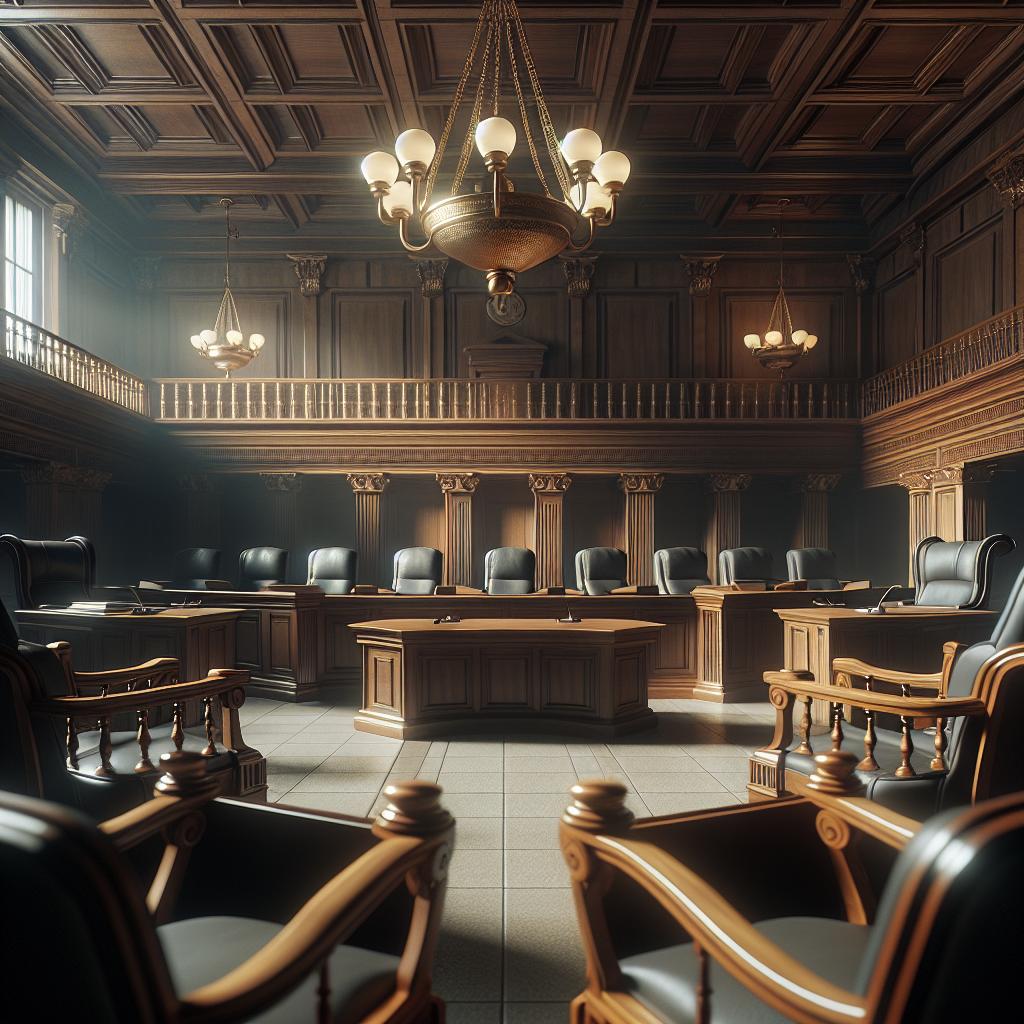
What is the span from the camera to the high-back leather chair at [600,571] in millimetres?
7961

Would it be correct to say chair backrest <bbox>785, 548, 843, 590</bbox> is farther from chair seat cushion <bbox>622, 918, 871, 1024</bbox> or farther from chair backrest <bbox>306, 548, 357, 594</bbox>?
chair seat cushion <bbox>622, 918, 871, 1024</bbox>

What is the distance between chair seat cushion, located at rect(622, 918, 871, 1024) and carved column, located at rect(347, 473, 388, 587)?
32.4 ft

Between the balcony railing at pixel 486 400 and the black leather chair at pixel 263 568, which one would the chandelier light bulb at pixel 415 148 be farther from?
the balcony railing at pixel 486 400

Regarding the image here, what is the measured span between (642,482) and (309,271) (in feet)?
20.2

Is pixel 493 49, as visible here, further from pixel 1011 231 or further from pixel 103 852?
pixel 103 852

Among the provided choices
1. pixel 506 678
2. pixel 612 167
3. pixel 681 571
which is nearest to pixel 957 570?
pixel 681 571

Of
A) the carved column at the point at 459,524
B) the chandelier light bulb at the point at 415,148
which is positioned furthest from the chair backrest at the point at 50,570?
the carved column at the point at 459,524

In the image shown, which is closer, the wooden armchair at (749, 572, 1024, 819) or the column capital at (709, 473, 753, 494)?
the wooden armchair at (749, 572, 1024, 819)

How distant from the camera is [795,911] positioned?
66.2 inches

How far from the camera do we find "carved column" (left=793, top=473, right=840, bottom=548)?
1137 cm

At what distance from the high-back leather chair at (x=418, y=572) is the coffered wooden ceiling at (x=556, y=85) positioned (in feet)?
16.4

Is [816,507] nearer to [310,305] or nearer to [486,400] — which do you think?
[486,400]

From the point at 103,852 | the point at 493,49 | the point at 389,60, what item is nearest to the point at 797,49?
the point at 493,49

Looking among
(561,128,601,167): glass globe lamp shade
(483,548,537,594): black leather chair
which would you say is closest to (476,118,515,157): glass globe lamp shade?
(561,128,601,167): glass globe lamp shade
